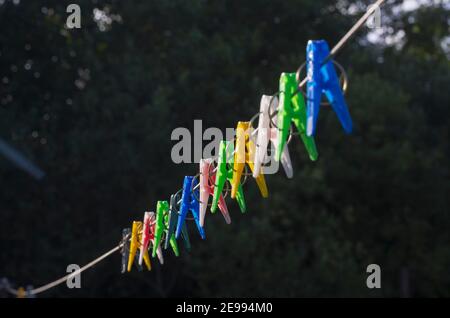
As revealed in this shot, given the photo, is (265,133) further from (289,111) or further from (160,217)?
(160,217)

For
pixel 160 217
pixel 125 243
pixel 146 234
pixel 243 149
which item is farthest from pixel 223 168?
pixel 125 243

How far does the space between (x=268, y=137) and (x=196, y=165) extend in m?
8.72

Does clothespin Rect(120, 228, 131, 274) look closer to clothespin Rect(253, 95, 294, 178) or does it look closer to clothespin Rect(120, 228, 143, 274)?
clothespin Rect(120, 228, 143, 274)

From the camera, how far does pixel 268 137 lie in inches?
108

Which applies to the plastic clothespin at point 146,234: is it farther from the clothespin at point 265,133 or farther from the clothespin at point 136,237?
the clothespin at point 265,133

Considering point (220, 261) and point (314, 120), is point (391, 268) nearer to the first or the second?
point (220, 261)

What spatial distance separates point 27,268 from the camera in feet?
36.1

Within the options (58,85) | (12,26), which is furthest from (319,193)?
(12,26)

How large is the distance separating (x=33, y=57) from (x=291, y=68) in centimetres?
343

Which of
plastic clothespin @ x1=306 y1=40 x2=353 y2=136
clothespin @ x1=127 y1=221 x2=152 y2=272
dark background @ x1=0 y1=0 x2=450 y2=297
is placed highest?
dark background @ x1=0 y1=0 x2=450 y2=297

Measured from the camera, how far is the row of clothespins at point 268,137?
2.37 m

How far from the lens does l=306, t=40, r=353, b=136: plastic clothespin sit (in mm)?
2326

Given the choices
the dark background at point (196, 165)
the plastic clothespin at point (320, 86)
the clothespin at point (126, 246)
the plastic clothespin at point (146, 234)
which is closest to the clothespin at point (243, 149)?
the plastic clothespin at point (320, 86)

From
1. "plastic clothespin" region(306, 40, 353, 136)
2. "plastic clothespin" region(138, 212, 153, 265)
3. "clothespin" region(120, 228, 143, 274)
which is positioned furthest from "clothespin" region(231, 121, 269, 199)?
"clothespin" region(120, 228, 143, 274)
